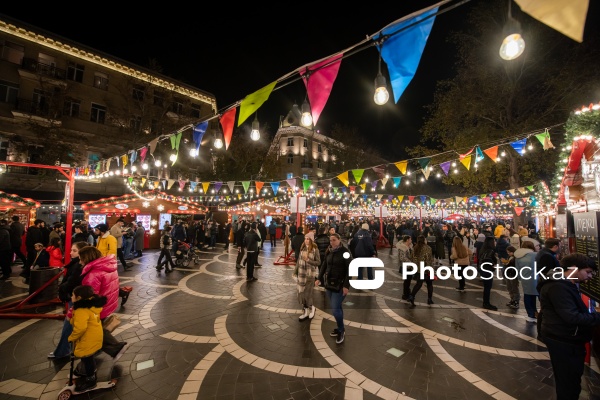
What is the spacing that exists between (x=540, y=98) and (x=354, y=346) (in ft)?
59.4

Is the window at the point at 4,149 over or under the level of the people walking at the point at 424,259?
over

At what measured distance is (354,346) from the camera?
4.51 metres

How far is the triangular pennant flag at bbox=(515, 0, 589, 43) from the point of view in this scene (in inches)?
88.1

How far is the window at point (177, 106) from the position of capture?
26591mm

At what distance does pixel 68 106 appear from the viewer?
21.4 metres

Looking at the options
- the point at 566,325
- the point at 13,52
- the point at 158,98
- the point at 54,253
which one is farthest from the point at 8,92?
the point at 566,325

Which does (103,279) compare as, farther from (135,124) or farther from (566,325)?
(135,124)

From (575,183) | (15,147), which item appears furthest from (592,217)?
(15,147)

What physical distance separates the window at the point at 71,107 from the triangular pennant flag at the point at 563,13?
2928 cm

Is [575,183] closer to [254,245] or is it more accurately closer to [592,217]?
[592,217]

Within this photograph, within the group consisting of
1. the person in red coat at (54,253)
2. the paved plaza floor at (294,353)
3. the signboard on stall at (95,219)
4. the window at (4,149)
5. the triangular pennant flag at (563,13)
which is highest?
the window at (4,149)

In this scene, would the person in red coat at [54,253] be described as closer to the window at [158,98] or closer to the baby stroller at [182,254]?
the baby stroller at [182,254]

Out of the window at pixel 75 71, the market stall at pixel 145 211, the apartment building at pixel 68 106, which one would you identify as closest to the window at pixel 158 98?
the apartment building at pixel 68 106

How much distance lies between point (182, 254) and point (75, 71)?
22.6m
